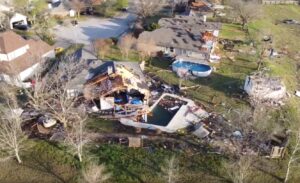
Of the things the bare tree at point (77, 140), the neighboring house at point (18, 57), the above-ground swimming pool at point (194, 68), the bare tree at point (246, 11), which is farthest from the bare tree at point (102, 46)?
the bare tree at point (246, 11)

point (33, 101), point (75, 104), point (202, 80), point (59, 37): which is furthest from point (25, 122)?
point (59, 37)

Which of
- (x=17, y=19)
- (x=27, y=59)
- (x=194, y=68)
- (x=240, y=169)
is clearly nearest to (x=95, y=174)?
(x=240, y=169)

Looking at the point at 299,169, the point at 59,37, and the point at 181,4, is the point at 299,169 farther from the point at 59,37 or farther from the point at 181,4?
the point at 181,4

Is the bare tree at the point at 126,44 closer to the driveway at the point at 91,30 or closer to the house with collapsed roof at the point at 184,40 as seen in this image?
the house with collapsed roof at the point at 184,40

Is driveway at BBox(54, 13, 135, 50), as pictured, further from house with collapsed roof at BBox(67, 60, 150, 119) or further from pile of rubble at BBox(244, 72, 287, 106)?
pile of rubble at BBox(244, 72, 287, 106)

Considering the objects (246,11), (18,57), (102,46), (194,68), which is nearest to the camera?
(18,57)

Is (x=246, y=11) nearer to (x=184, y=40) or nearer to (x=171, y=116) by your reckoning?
(x=184, y=40)
